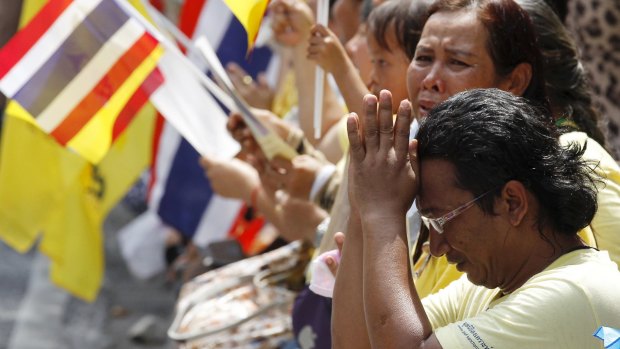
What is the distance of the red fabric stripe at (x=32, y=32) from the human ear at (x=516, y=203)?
2442 mm

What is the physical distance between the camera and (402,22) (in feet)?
12.4

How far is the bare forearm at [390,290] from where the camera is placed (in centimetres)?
234

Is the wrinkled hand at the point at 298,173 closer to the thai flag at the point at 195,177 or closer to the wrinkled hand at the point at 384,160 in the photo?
the wrinkled hand at the point at 384,160

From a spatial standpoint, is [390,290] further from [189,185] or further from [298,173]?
[189,185]

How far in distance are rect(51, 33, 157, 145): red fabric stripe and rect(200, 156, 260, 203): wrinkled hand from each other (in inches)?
20.7

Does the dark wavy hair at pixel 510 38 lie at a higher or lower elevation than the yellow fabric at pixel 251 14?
lower

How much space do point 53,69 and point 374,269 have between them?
233 cm

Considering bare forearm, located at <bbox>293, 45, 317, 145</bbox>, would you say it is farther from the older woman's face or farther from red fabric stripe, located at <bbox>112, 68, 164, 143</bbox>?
the older woman's face

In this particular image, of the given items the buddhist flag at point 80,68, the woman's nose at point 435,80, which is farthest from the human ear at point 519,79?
the buddhist flag at point 80,68

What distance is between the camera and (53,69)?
440cm

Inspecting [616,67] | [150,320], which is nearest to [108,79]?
[616,67]

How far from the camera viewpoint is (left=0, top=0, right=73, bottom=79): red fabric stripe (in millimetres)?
4336

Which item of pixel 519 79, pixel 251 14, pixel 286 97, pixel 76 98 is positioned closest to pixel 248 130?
pixel 76 98

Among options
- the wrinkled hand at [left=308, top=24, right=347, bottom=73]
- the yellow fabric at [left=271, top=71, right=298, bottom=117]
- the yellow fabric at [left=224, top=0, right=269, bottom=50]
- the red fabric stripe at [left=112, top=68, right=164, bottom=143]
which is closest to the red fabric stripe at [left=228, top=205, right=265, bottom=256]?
the yellow fabric at [left=271, top=71, right=298, bottom=117]
